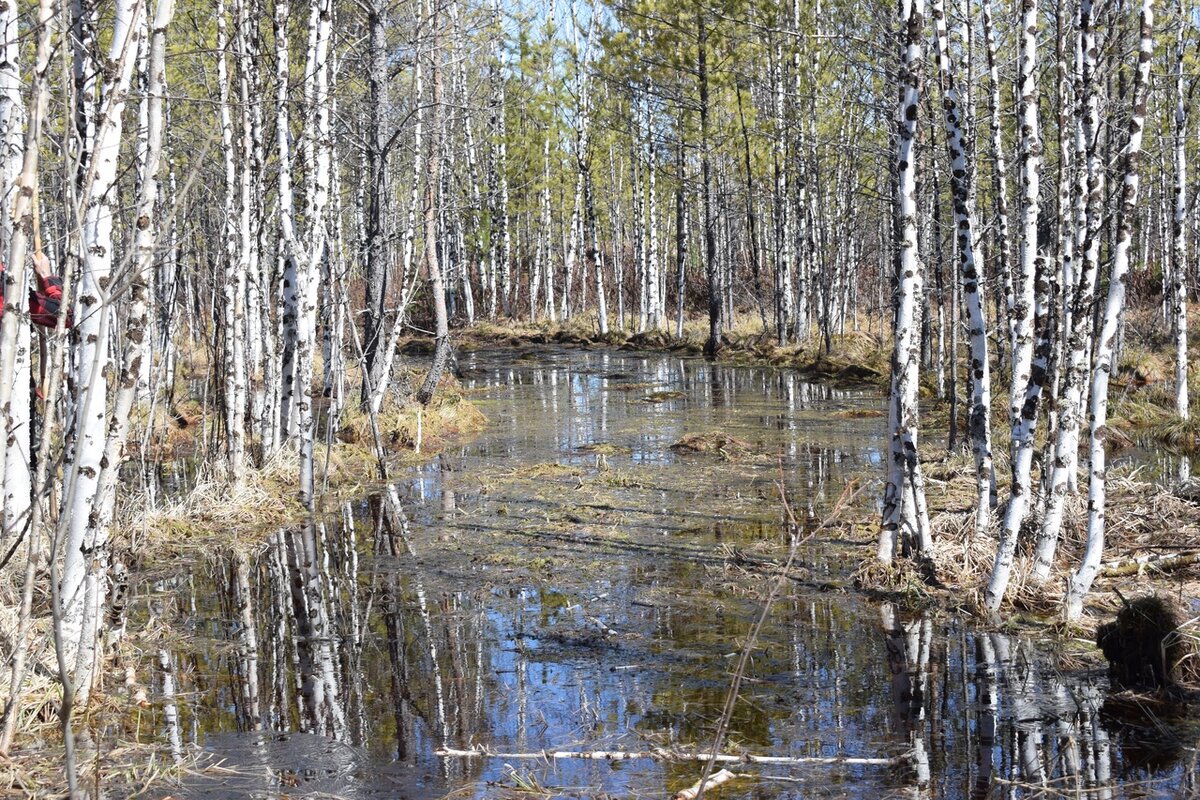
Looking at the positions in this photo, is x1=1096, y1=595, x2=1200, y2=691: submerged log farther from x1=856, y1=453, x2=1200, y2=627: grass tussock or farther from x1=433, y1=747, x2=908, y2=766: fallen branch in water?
x1=433, y1=747, x2=908, y2=766: fallen branch in water

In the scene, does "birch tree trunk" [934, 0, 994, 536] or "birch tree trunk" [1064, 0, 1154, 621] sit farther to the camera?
"birch tree trunk" [934, 0, 994, 536]

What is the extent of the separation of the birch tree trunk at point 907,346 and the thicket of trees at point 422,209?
0.08ft

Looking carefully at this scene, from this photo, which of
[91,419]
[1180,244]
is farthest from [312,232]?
[1180,244]

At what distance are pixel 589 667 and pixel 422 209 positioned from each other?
10841mm

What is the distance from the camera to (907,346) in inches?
318

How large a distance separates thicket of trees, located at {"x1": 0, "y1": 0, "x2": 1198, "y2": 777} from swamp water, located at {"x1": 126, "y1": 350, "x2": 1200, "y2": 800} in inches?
38.6

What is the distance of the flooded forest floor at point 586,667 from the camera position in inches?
199

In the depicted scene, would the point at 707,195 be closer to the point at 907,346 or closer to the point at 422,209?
the point at 422,209

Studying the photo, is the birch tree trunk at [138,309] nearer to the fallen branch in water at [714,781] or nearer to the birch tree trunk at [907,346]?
the fallen branch in water at [714,781]

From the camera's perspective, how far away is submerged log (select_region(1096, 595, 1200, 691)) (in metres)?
5.95

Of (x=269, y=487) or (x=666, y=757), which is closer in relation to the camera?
(x=666, y=757)

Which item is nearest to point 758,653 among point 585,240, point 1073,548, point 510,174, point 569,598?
point 569,598

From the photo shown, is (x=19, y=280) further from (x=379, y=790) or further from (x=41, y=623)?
(x=41, y=623)

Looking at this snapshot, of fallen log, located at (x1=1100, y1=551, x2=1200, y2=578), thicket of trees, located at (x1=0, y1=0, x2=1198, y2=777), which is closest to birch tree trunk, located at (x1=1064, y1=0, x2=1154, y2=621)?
thicket of trees, located at (x1=0, y1=0, x2=1198, y2=777)
